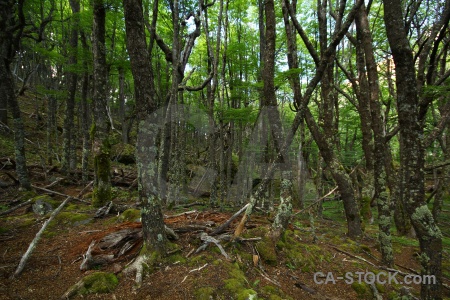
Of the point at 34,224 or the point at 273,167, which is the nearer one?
the point at 273,167

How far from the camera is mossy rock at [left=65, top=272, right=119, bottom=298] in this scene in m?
3.65

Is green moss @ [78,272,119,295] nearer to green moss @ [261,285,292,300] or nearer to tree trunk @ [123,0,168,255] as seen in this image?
tree trunk @ [123,0,168,255]

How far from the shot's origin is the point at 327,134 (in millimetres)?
7664

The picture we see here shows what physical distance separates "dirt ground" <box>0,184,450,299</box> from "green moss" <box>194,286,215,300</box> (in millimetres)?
25

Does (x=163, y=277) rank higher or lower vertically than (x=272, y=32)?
lower

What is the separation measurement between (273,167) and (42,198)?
7.66 metres

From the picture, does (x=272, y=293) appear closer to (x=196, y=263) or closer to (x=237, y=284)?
(x=237, y=284)

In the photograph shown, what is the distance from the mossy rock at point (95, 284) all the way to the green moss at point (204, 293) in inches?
51.8

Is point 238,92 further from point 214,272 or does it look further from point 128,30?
point 214,272

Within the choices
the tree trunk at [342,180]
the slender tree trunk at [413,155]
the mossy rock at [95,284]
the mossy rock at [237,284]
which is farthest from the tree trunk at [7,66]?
the slender tree trunk at [413,155]

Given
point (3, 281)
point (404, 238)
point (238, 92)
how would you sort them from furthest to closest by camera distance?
1. point (238, 92)
2. point (404, 238)
3. point (3, 281)

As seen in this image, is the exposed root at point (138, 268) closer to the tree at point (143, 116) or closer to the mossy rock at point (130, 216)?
the tree at point (143, 116)

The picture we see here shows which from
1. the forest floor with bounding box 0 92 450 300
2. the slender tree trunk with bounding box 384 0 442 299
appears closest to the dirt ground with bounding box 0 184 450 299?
the forest floor with bounding box 0 92 450 300

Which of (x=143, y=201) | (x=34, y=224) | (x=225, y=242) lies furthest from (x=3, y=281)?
(x=225, y=242)
